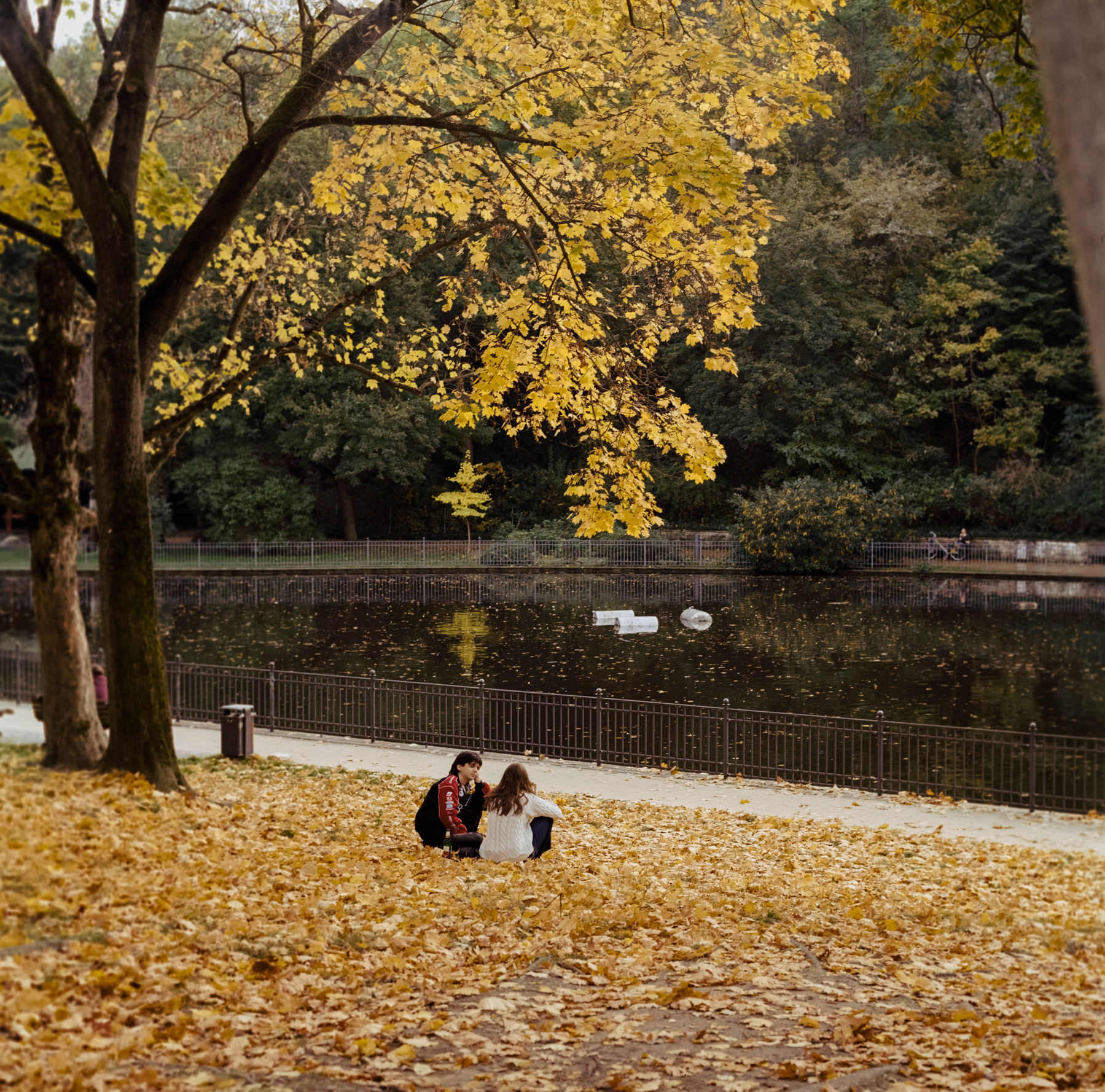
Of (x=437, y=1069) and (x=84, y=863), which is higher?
(x=84, y=863)

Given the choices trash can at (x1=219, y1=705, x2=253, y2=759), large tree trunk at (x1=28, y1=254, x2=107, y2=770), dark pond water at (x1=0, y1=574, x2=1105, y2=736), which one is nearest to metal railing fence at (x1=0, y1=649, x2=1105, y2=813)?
dark pond water at (x1=0, y1=574, x2=1105, y2=736)

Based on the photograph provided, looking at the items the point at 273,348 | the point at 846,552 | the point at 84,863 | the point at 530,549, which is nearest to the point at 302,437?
the point at 530,549

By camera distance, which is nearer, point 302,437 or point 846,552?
point 846,552

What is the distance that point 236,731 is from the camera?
1394cm

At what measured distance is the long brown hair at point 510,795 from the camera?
27.1ft

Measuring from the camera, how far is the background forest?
152 feet

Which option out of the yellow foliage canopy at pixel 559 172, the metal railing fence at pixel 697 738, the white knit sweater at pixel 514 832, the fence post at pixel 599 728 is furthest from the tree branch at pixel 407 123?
the fence post at pixel 599 728

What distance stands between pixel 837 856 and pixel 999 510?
40.6 metres

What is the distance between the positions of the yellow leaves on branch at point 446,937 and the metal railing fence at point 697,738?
3.40m

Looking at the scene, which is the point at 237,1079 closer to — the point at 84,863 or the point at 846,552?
the point at 84,863

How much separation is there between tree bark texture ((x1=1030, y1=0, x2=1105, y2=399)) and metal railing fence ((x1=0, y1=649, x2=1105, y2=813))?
10308 mm

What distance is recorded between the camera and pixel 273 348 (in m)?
13.1

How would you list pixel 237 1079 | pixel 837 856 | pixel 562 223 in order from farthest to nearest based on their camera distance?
pixel 562 223, pixel 837 856, pixel 237 1079

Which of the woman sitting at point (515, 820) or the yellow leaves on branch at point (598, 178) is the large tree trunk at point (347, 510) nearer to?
the yellow leaves on branch at point (598, 178)
